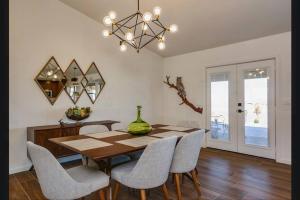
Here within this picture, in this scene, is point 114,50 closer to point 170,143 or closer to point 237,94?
point 237,94

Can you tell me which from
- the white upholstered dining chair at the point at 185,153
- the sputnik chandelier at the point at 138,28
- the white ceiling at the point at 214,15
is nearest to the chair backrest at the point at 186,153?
the white upholstered dining chair at the point at 185,153

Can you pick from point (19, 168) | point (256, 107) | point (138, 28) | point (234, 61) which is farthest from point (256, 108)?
point (19, 168)

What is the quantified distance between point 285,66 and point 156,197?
9.97 feet

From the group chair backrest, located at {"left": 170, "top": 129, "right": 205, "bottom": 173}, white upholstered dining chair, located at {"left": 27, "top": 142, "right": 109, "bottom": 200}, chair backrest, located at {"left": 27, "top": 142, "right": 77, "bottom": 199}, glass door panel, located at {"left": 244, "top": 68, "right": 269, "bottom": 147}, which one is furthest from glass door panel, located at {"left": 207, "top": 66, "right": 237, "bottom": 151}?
chair backrest, located at {"left": 27, "top": 142, "right": 77, "bottom": 199}

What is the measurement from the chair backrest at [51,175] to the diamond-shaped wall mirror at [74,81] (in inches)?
90.8

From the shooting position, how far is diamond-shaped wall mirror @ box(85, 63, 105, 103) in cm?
395

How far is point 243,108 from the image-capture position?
3971 millimetres

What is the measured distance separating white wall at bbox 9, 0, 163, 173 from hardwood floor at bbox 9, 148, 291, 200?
78 centimetres

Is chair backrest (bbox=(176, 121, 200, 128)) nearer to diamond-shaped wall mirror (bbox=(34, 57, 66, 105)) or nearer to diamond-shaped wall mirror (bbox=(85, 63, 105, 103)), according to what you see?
diamond-shaped wall mirror (bbox=(85, 63, 105, 103))

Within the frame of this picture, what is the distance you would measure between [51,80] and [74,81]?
16.4 inches

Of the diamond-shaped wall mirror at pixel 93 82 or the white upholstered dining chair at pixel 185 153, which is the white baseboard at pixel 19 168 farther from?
the white upholstered dining chair at pixel 185 153

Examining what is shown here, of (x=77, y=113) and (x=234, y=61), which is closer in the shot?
(x=77, y=113)

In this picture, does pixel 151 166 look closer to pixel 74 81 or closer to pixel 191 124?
pixel 191 124
